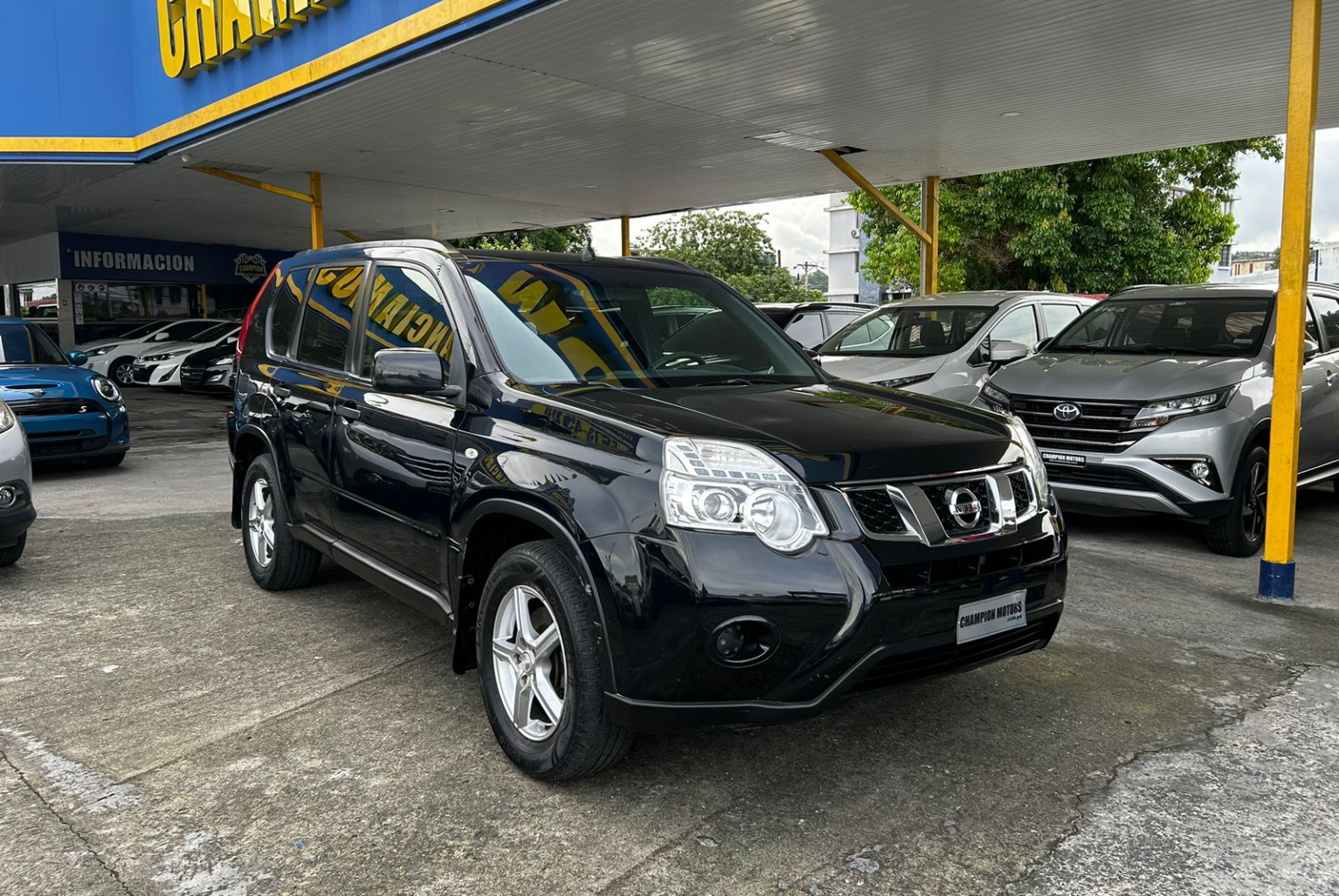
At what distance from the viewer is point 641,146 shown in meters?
13.4

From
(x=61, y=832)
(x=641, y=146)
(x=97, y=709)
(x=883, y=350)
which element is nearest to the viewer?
(x=61, y=832)

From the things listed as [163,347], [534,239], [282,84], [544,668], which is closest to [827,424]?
[544,668]

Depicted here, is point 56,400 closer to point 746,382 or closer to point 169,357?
point 746,382

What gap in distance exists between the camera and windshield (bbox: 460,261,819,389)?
3.94 m

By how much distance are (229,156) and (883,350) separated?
349 inches

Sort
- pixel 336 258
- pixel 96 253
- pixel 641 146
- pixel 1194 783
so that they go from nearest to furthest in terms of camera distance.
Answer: pixel 1194 783 → pixel 336 258 → pixel 641 146 → pixel 96 253

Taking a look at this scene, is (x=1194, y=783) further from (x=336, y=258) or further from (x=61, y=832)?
(x=336, y=258)

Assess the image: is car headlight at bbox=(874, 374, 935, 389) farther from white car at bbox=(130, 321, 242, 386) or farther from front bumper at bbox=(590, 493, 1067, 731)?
white car at bbox=(130, 321, 242, 386)

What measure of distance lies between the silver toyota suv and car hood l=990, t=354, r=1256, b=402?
0.01 meters

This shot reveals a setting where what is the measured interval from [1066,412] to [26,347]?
9808 mm

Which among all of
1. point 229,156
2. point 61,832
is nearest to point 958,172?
point 229,156

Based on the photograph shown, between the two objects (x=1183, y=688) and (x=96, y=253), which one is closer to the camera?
(x=1183, y=688)

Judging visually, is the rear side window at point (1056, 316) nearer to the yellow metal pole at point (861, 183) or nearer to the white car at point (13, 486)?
the yellow metal pole at point (861, 183)

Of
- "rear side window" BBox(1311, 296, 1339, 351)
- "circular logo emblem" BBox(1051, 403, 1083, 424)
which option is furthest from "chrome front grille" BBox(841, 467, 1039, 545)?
"rear side window" BBox(1311, 296, 1339, 351)
